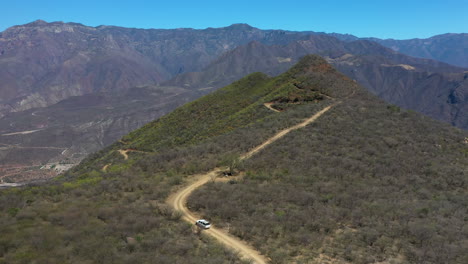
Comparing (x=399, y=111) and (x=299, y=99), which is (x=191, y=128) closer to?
(x=299, y=99)

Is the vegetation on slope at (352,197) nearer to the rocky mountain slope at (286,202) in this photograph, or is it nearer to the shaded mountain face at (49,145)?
the rocky mountain slope at (286,202)

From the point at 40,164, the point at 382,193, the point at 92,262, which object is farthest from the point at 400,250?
the point at 40,164

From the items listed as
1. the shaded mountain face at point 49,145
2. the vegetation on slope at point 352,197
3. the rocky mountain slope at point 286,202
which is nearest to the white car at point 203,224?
the rocky mountain slope at point 286,202

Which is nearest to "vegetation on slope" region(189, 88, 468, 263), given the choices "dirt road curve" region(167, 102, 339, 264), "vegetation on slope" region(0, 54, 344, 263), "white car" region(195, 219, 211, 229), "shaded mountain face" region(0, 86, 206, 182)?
"dirt road curve" region(167, 102, 339, 264)

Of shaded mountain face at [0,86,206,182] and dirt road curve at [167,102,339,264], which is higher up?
dirt road curve at [167,102,339,264]

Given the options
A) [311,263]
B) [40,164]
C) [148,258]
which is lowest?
[40,164]

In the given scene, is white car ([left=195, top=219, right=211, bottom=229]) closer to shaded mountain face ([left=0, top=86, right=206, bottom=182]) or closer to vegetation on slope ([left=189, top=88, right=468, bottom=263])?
vegetation on slope ([left=189, top=88, right=468, bottom=263])

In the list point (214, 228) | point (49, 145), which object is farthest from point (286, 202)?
point (49, 145)

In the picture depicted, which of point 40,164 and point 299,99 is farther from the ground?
point 299,99

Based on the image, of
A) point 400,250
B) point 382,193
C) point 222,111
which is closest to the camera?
point 400,250
